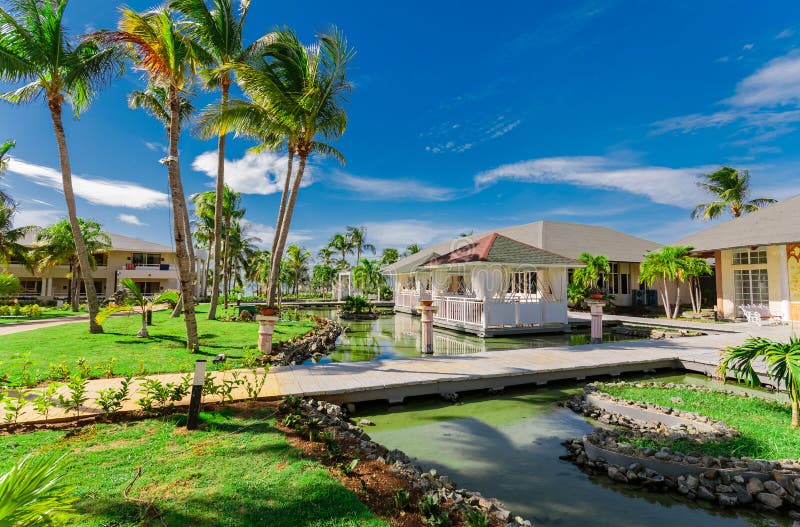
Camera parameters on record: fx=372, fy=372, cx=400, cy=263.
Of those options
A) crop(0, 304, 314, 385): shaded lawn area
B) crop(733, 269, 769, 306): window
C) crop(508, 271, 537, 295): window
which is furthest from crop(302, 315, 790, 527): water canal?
crop(733, 269, 769, 306): window

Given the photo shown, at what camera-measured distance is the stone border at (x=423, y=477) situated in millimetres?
3381

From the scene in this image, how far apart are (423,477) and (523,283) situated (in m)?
16.2

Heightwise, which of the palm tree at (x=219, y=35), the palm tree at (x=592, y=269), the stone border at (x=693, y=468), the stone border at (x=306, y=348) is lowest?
the stone border at (x=693, y=468)

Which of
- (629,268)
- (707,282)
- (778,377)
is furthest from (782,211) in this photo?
(778,377)

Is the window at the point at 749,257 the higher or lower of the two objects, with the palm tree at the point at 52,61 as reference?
lower

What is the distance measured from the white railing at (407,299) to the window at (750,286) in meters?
16.5

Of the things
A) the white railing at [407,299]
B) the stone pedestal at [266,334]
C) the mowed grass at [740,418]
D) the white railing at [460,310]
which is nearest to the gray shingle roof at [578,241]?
the white railing at [407,299]

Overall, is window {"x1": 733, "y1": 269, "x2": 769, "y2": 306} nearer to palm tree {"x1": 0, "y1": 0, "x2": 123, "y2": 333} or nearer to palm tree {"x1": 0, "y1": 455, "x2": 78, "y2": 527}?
palm tree {"x1": 0, "y1": 455, "x2": 78, "y2": 527}

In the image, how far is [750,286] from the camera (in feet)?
57.5

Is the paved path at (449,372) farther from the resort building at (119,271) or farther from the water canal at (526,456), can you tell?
the resort building at (119,271)

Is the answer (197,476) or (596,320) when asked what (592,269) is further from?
(197,476)

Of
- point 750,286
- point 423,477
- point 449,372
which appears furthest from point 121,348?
point 750,286

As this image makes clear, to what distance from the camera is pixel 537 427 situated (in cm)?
610

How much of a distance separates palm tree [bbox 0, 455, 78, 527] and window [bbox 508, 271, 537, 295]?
1792 cm
